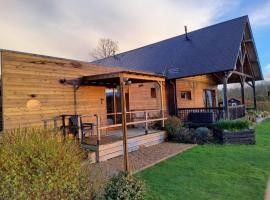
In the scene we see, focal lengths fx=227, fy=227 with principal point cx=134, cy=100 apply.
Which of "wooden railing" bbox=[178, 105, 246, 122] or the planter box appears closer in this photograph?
the planter box

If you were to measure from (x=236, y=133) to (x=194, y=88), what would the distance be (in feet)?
22.3

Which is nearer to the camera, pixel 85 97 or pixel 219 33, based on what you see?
pixel 85 97

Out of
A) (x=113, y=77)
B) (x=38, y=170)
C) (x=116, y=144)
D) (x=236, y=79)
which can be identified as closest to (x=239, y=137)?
(x=116, y=144)

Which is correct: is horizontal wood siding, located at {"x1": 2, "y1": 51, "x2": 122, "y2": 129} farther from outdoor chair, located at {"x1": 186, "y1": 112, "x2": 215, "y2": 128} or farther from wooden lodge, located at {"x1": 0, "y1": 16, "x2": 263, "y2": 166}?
outdoor chair, located at {"x1": 186, "y1": 112, "x2": 215, "y2": 128}

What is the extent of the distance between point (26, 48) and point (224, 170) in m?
12.9

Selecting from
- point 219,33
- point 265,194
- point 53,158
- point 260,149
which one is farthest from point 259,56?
point 53,158

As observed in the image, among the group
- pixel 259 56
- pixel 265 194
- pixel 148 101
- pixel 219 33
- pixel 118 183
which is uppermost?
pixel 219 33

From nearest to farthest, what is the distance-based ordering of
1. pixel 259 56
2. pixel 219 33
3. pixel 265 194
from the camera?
pixel 265 194 < pixel 219 33 < pixel 259 56

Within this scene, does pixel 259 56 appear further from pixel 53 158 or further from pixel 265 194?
pixel 53 158

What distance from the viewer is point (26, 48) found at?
13.8 meters

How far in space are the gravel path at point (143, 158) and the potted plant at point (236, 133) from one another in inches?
65.5

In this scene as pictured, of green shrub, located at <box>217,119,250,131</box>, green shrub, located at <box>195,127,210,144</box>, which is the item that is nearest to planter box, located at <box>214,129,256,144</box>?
green shrub, located at <box>217,119,250,131</box>

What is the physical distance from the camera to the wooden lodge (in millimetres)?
7406

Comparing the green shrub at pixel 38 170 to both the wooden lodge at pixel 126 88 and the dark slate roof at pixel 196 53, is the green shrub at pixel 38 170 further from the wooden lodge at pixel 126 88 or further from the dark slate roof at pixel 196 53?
the dark slate roof at pixel 196 53
